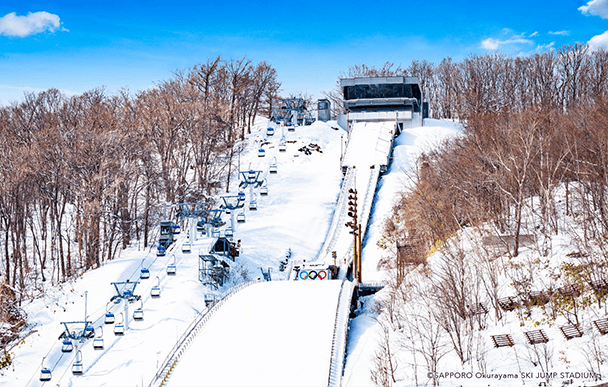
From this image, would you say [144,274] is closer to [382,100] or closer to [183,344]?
[183,344]

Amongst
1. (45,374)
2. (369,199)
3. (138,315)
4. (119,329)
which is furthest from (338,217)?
(45,374)

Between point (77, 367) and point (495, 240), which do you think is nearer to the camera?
point (77, 367)

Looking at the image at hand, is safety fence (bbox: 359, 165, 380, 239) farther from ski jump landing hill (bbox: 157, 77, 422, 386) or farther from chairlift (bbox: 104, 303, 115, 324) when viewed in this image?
chairlift (bbox: 104, 303, 115, 324)

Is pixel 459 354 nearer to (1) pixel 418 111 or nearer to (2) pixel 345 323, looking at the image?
(2) pixel 345 323

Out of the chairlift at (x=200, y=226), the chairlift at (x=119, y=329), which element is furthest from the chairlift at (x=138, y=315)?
the chairlift at (x=200, y=226)

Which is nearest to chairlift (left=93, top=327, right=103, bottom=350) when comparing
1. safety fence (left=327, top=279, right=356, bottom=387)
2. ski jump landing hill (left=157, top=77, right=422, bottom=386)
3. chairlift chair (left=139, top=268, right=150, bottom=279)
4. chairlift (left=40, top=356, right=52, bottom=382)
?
chairlift (left=40, top=356, right=52, bottom=382)

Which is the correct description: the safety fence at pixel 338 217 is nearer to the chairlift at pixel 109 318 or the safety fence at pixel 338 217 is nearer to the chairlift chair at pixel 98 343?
the chairlift at pixel 109 318

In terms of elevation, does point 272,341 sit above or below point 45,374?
above
